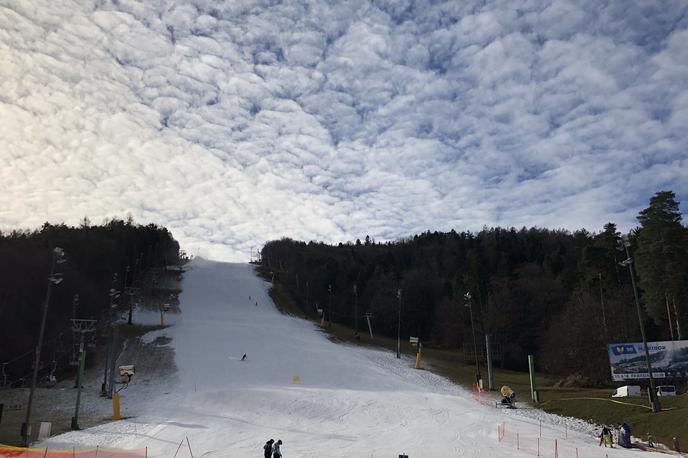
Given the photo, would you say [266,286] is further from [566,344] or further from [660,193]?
[660,193]

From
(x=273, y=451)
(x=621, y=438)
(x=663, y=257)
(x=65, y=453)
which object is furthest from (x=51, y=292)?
(x=663, y=257)

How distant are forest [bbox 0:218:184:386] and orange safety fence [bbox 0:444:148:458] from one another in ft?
33.0

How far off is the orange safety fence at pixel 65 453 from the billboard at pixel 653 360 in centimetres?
3188

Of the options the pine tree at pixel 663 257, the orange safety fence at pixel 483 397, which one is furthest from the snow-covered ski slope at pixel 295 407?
the pine tree at pixel 663 257

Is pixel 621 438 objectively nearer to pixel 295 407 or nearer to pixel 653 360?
pixel 653 360

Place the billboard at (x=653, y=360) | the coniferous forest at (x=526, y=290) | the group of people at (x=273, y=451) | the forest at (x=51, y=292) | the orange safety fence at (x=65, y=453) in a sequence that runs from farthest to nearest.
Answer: the forest at (x=51, y=292), the coniferous forest at (x=526, y=290), the billboard at (x=653, y=360), the group of people at (x=273, y=451), the orange safety fence at (x=65, y=453)

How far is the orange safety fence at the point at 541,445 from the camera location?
73.9ft

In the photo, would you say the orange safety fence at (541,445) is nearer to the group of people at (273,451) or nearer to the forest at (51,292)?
the group of people at (273,451)

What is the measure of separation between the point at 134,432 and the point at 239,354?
3026cm

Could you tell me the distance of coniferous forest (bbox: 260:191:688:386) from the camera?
41.4m

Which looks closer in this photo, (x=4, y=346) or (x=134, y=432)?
(x=134, y=432)

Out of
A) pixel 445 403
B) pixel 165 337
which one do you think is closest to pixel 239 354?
pixel 165 337

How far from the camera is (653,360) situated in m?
36.8

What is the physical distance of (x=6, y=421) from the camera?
33094 millimetres
